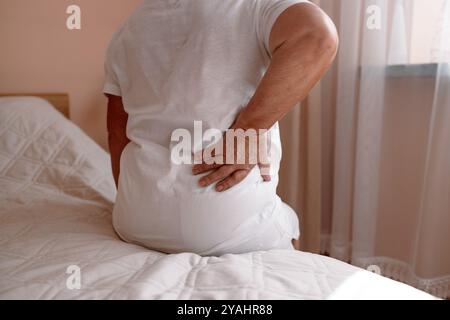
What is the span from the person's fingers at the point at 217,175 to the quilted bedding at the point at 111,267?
140mm

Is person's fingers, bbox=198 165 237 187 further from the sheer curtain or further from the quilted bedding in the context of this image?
the sheer curtain

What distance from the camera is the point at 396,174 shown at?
1418mm

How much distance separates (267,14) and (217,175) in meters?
0.31

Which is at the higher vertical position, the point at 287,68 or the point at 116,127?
the point at 287,68

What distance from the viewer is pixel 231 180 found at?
0.73 m

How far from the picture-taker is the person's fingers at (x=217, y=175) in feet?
2.38

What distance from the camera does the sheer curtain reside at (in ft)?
4.08

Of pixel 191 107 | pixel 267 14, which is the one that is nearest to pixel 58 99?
pixel 191 107

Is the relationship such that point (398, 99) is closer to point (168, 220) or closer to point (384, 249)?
point (384, 249)
